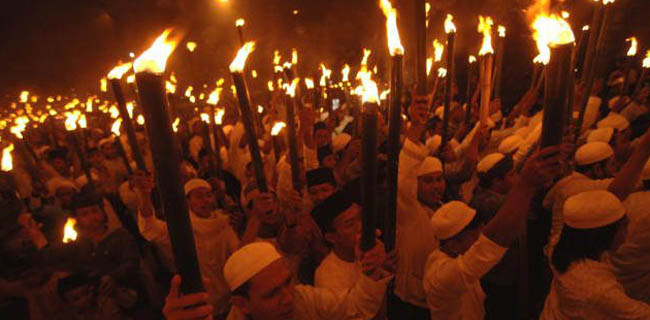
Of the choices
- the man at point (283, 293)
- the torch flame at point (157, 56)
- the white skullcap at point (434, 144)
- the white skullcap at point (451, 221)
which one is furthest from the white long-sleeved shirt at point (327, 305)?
the white skullcap at point (434, 144)

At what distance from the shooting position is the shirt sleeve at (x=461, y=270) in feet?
7.53

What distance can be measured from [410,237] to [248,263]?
2.00m

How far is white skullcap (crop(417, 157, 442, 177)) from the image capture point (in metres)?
4.18

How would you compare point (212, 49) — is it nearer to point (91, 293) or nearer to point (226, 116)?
point (226, 116)

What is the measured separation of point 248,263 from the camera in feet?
7.90

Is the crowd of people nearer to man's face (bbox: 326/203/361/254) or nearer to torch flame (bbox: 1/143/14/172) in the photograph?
man's face (bbox: 326/203/361/254)

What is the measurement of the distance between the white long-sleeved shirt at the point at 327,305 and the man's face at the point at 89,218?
126 inches

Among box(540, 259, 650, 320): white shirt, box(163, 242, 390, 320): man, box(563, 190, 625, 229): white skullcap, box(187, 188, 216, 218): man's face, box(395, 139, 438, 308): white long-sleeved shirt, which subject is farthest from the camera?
box(187, 188, 216, 218): man's face

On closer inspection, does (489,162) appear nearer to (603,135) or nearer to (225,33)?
(603,135)

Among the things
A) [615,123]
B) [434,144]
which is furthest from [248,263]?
[615,123]

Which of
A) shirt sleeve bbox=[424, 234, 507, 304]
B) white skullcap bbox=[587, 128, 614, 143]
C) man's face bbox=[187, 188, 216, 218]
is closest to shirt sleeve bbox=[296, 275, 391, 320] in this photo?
shirt sleeve bbox=[424, 234, 507, 304]

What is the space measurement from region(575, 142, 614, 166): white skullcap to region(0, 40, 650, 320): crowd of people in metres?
0.02

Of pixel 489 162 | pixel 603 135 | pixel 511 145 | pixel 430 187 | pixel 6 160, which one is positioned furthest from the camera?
pixel 511 145

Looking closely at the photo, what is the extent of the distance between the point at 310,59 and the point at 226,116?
11938 mm
